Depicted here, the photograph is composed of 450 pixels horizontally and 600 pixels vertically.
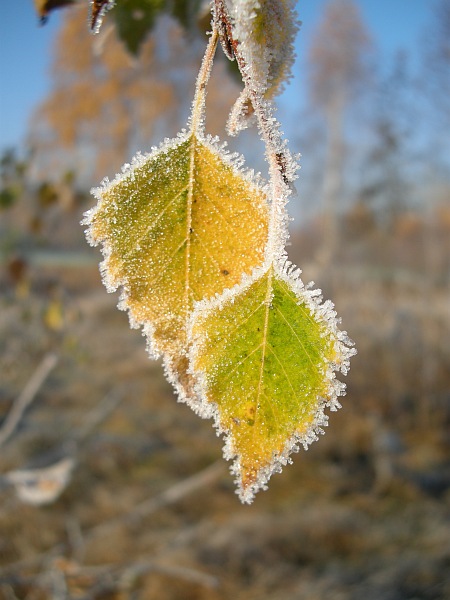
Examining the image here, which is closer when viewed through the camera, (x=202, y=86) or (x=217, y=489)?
(x=202, y=86)

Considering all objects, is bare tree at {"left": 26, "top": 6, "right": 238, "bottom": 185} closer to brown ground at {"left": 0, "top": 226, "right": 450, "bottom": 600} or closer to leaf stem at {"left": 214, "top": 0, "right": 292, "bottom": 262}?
brown ground at {"left": 0, "top": 226, "right": 450, "bottom": 600}

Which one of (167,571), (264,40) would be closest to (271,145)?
(264,40)

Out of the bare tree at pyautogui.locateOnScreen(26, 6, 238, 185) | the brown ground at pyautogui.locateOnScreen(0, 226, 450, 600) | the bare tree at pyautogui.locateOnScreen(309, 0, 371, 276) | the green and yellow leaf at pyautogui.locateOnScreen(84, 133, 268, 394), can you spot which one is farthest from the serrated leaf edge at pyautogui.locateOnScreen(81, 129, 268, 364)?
the bare tree at pyautogui.locateOnScreen(309, 0, 371, 276)

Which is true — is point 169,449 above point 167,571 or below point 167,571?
above

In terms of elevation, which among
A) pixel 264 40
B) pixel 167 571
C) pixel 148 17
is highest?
pixel 148 17

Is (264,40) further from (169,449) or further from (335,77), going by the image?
(335,77)

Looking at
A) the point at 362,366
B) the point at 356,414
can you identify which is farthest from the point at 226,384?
the point at 362,366

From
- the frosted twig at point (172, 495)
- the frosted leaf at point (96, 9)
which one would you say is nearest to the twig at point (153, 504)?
the frosted twig at point (172, 495)
